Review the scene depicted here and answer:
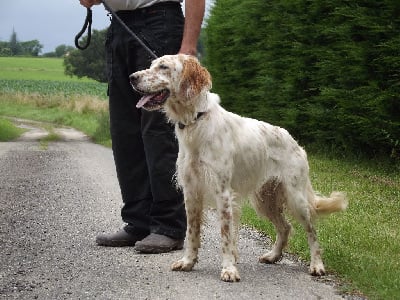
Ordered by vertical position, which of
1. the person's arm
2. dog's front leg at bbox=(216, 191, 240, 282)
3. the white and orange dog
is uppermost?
the person's arm

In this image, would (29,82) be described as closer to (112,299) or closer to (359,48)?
(359,48)

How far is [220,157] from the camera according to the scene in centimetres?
490

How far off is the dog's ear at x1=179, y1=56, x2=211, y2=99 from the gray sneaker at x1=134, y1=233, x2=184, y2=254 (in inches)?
51.5

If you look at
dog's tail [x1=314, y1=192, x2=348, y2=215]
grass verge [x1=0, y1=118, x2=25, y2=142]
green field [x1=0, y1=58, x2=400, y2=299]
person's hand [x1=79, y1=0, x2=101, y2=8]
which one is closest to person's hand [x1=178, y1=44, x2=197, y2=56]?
person's hand [x1=79, y1=0, x2=101, y2=8]

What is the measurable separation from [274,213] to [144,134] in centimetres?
116

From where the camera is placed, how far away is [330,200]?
5.41m

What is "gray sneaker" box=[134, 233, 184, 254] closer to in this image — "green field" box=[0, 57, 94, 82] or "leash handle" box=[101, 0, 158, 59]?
"leash handle" box=[101, 0, 158, 59]

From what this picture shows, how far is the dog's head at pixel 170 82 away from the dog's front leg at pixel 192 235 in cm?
70

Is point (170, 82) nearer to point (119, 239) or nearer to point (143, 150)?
point (143, 150)

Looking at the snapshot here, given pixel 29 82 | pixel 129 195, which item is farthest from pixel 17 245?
pixel 29 82

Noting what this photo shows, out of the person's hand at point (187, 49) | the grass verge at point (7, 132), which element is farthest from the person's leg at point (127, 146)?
the grass verge at point (7, 132)

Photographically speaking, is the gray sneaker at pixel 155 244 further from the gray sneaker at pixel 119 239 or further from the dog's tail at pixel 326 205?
the dog's tail at pixel 326 205

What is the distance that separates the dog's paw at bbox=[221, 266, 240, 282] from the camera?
15.5 feet

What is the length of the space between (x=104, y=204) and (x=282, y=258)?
3.24 meters
